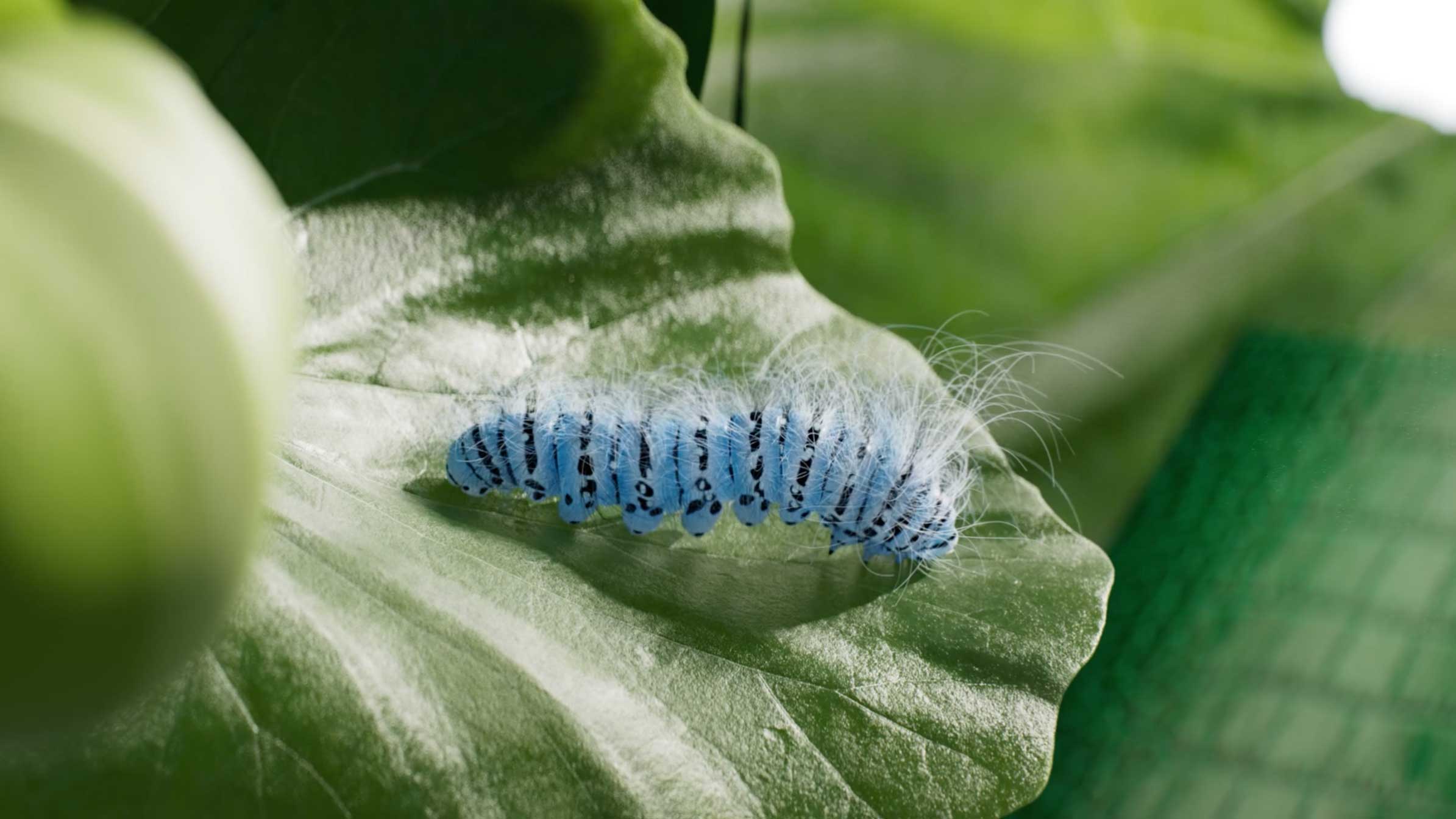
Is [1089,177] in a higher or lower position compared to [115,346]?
lower

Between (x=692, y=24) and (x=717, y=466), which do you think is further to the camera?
(x=692, y=24)

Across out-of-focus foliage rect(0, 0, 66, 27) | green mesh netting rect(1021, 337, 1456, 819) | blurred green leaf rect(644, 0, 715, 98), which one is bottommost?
green mesh netting rect(1021, 337, 1456, 819)

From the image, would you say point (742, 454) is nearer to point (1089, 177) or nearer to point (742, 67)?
point (742, 67)

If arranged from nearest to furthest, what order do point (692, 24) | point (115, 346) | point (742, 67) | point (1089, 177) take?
point (115, 346) < point (692, 24) < point (742, 67) < point (1089, 177)

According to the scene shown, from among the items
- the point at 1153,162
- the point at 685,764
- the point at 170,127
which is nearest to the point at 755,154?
the point at 685,764

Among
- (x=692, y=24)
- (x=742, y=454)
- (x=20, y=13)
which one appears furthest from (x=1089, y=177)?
(x=20, y=13)

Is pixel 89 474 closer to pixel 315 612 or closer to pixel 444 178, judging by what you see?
pixel 315 612

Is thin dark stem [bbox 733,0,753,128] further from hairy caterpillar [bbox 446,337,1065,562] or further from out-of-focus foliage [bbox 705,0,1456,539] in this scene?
hairy caterpillar [bbox 446,337,1065,562]

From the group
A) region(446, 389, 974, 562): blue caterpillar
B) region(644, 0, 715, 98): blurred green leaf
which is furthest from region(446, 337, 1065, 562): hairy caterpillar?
region(644, 0, 715, 98): blurred green leaf
